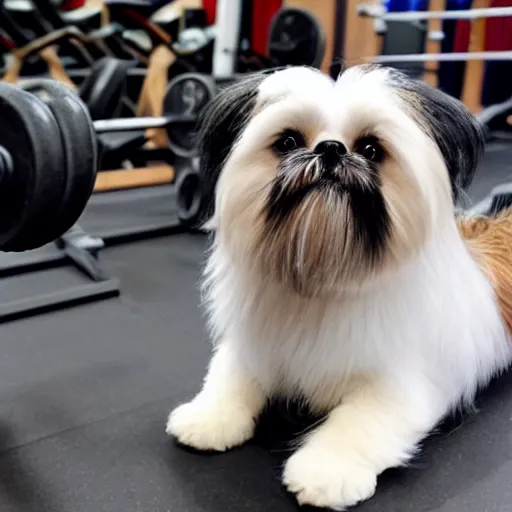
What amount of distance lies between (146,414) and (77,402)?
17 cm

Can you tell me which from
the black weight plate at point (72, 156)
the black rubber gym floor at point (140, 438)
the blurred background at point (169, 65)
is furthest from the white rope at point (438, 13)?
the black weight plate at point (72, 156)

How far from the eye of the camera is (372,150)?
3.50 ft

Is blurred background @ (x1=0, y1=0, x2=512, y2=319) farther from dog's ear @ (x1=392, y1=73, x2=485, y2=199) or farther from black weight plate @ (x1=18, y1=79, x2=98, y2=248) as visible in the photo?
dog's ear @ (x1=392, y1=73, x2=485, y2=199)

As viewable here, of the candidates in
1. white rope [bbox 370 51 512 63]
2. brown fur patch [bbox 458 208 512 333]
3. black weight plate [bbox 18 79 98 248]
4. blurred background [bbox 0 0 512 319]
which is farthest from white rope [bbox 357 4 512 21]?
black weight plate [bbox 18 79 98 248]

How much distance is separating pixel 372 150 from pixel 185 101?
2.16 m

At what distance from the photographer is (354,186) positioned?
102 cm

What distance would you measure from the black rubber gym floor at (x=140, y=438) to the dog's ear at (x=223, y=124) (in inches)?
18.6

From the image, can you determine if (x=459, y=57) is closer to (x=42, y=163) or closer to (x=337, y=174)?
(x=337, y=174)

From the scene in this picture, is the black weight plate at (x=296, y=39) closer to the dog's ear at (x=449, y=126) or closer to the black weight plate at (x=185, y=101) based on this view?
the black weight plate at (x=185, y=101)

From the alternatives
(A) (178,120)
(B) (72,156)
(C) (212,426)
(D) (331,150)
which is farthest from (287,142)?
(A) (178,120)

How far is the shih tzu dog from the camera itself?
1041 millimetres

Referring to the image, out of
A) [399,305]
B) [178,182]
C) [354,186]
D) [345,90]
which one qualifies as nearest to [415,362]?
[399,305]

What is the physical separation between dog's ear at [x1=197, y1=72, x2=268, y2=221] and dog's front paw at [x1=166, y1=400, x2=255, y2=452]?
1.25ft

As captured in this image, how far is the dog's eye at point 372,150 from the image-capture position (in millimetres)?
1062
